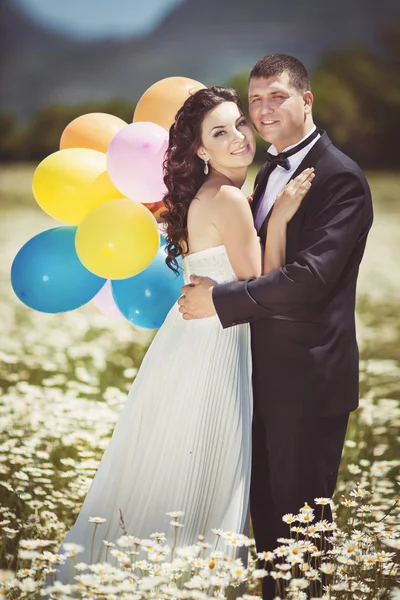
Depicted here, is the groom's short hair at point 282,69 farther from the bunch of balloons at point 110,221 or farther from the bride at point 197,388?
the bunch of balloons at point 110,221

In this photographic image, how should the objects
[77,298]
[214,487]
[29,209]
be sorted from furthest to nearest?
[29,209] < [77,298] < [214,487]

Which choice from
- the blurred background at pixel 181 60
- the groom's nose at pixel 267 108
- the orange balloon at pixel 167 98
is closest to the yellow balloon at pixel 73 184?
the orange balloon at pixel 167 98

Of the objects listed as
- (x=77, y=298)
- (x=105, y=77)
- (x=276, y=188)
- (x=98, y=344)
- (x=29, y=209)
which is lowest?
(x=77, y=298)

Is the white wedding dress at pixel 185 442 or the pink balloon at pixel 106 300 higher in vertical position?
the pink balloon at pixel 106 300

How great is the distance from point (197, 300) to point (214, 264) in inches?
6.0

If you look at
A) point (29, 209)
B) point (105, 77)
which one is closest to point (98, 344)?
point (29, 209)

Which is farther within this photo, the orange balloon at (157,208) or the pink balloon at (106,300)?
the pink balloon at (106,300)

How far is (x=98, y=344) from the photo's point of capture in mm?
6125

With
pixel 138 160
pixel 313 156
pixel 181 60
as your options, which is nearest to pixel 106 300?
pixel 138 160

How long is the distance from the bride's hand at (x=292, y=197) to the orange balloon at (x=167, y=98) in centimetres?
71

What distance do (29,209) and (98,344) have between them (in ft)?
28.9

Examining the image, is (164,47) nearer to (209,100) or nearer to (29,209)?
(29,209)

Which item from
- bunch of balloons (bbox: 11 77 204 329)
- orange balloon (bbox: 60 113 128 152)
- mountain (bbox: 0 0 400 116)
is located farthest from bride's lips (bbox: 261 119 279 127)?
mountain (bbox: 0 0 400 116)

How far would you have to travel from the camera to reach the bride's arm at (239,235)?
2586 millimetres
